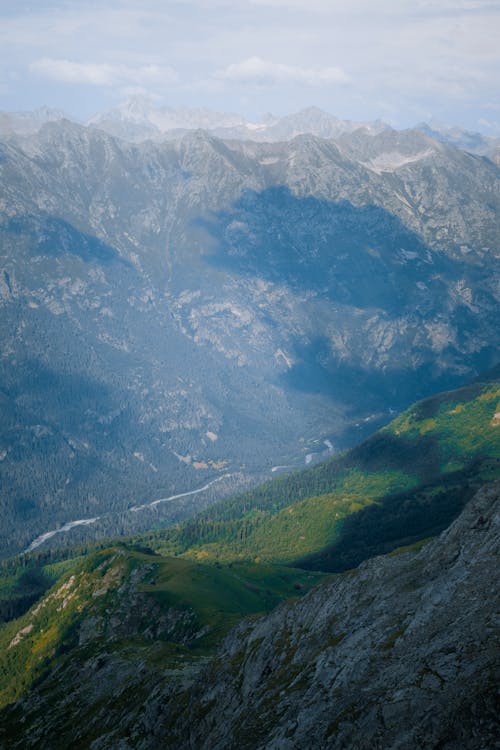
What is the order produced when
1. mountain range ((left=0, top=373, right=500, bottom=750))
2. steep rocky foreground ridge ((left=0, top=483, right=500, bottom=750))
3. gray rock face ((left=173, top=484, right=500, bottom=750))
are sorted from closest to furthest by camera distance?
1. gray rock face ((left=173, top=484, right=500, bottom=750))
2. steep rocky foreground ridge ((left=0, top=483, right=500, bottom=750))
3. mountain range ((left=0, top=373, right=500, bottom=750))

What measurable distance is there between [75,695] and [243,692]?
71958mm

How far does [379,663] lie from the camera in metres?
67.2

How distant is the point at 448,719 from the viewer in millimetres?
50156

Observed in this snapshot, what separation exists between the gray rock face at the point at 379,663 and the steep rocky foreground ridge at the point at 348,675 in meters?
0.17

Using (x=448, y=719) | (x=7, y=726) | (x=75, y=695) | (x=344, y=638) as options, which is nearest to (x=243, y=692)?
(x=344, y=638)

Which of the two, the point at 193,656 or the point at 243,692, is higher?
the point at 243,692

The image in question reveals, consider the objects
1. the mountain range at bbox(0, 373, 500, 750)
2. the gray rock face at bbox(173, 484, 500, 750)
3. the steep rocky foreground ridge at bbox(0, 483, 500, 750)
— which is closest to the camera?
the gray rock face at bbox(173, 484, 500, 750)

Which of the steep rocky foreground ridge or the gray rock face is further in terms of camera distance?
the steep rocky foreground ridge

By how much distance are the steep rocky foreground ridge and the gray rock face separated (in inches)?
6.6

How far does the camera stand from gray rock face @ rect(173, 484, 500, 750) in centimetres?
5272

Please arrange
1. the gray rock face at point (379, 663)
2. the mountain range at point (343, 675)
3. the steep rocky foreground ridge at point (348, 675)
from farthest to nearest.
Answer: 1. the mountain range at point (343, 675)
2. the steep rocky foreground ridge at point (348, 675)
3. the gray rock face at point (379, 663)

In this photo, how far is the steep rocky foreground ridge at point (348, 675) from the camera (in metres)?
53.8

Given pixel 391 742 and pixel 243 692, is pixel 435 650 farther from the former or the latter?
pixel 243 692

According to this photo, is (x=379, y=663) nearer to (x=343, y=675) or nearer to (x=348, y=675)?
(x=348, y=675)
